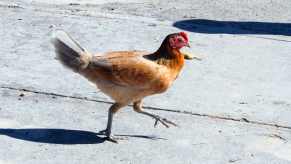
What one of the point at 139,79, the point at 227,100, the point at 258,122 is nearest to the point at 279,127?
the point at 258,122

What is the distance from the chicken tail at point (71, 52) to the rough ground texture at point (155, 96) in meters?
0.60

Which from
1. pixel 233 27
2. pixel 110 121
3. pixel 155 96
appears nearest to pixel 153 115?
pixel 110 121

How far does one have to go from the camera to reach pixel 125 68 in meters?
6.25

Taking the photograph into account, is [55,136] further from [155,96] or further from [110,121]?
[155,96]

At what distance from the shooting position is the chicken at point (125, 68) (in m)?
6.25

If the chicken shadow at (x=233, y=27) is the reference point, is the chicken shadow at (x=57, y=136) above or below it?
below

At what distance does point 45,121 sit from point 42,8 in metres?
4.17

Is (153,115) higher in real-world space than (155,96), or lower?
higher

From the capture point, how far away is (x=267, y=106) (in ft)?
24.3

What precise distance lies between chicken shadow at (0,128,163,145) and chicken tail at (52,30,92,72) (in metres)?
0.55

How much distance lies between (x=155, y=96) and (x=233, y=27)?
3056 mm

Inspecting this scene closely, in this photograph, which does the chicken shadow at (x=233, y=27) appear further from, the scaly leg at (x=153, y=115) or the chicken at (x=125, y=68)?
the chicken at (x=125, y=68)

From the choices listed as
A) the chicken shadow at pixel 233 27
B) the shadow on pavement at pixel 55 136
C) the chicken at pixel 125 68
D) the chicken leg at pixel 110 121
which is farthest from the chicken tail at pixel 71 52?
the chicken shadow at pixel 233 27

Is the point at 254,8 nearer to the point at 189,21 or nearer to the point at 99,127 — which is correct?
the point at 189,21
